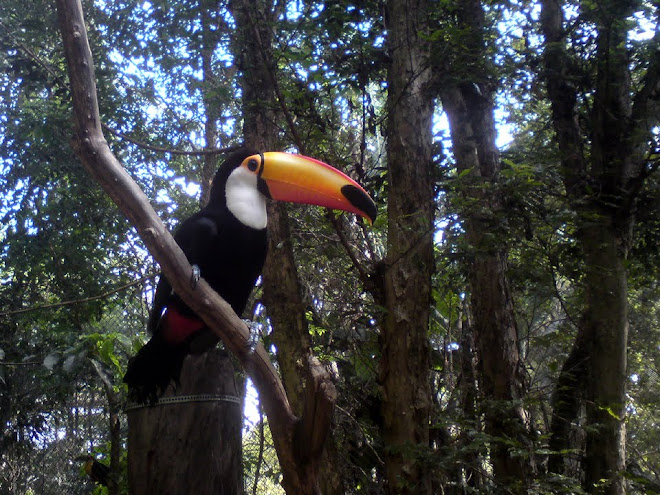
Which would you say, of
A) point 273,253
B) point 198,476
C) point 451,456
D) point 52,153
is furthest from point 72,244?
point 451,456

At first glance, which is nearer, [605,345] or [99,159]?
[99,159]

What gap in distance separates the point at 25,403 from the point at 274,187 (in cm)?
337

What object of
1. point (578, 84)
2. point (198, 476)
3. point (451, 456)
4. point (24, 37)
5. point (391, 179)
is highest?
point (24, 37)

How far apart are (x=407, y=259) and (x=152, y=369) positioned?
4.70 feet

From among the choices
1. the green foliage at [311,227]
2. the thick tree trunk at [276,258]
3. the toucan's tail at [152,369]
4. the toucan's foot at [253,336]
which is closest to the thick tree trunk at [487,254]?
the green foliage at [311,227]

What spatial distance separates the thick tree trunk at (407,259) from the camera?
2.83 m

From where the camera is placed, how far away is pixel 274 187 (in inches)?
106

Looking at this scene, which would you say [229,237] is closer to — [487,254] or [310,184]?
[310,184]

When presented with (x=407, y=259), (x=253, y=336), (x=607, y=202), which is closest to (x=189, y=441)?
(x=253, y=336)

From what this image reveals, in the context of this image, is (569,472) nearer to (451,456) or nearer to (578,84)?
(451,456)

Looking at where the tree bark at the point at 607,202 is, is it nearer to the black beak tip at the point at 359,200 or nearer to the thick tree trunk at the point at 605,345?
the thick tree trunk at the point at 605,345

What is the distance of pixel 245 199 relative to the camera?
102 inches

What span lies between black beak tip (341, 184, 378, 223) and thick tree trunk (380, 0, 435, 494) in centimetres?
43

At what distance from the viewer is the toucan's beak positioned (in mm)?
2592
